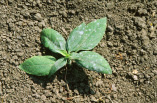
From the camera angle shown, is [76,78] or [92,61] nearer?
[92,61]

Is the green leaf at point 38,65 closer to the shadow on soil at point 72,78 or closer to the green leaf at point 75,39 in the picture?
the shadow on soil at point 72,78

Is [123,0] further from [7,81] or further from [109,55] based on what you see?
[7,81]

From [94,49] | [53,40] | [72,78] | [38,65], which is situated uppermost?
[53,40]

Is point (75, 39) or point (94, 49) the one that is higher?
point (75, 39)

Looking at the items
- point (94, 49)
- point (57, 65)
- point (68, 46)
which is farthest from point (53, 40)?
point (94, 49)

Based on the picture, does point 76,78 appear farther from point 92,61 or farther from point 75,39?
point 75,39

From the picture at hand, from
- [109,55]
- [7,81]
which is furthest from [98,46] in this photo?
[7,81]

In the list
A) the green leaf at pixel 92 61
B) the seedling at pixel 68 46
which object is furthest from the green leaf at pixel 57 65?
the green leaf at pixel 92 61
